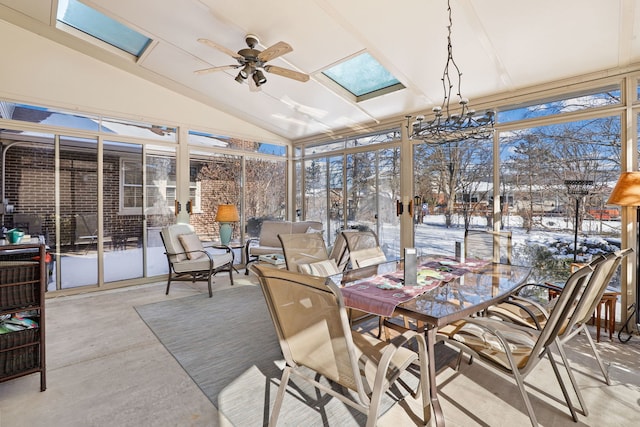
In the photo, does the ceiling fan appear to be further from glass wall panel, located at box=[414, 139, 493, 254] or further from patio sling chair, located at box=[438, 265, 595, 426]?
patio sling chair, located at box=[438, 265, 595, 426]

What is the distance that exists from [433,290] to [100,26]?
487 cm

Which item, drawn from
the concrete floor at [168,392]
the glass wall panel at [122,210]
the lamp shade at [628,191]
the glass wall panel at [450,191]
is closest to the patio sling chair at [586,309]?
the concrete floor at [168,392]

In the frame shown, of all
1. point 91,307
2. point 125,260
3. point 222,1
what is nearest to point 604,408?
point 222,1

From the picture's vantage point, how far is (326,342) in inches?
57.7

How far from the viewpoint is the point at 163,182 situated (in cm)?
520

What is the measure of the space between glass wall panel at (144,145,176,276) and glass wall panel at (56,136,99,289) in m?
0.70

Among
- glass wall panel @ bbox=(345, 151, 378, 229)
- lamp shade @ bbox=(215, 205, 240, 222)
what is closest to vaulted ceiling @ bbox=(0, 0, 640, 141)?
glass wall panel @ bbox=(345, 151, 378, 229)

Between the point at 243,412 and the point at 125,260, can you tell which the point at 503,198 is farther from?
the point at 125,260

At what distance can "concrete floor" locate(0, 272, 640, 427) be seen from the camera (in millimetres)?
1853

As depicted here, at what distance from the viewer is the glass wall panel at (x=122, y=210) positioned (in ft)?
15.5

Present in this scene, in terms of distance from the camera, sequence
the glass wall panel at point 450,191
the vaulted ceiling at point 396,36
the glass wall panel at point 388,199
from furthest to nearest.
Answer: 1. the glass wall panel at point 388,199
2. the glass wall panel at point 450,191
3. the vaulted ceiling at point 396,36

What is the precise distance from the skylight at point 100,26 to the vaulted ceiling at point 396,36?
0.44 feet

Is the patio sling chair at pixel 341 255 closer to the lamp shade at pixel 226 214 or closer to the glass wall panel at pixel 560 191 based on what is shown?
the glass wall panel at pixel 560 191

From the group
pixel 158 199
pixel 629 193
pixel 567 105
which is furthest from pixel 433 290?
pixel 158 199
